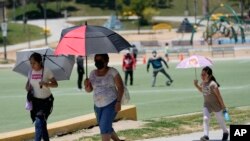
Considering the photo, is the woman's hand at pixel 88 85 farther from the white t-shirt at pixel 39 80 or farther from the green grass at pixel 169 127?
the green grass at pixel 169 127

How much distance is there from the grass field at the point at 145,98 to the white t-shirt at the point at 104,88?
7.05 metres

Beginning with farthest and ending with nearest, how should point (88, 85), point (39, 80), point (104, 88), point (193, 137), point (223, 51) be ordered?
point (223, 51) < point (193, 137) < point (39, 80) < point (88, 85) < point (104, 88)

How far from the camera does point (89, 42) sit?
1133cm

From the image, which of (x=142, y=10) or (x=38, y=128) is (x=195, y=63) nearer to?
Result: (x=38, y=128)

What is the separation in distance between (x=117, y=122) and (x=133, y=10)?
293ft

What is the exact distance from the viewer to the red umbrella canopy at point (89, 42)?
441 inches

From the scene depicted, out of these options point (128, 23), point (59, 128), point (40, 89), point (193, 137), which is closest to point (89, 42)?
point (40, 89)

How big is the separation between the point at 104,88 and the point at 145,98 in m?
13.9

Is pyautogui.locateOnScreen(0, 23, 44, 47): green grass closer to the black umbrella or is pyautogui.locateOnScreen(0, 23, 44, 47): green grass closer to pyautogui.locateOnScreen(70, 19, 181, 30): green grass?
pyautogui.locateOnScreen(70, 19, 181, 30): green grass

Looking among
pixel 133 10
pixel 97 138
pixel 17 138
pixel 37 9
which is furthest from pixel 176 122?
pixel 37 9

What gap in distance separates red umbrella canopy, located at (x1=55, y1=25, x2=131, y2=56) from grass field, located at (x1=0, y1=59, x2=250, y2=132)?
696cm

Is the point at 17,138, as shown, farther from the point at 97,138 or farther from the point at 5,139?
the point at 97,138

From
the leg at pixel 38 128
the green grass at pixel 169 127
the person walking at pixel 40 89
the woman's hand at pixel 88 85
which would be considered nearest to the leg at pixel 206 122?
the green grass at pixel 169 127

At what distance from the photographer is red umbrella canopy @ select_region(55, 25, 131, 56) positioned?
441 inches
